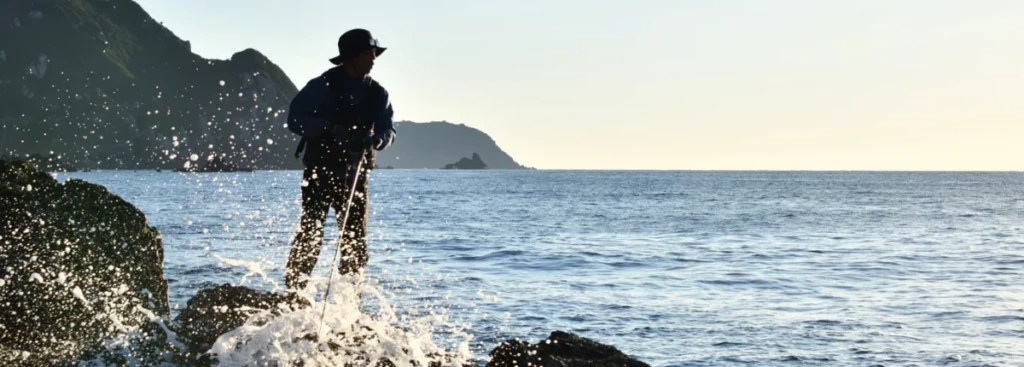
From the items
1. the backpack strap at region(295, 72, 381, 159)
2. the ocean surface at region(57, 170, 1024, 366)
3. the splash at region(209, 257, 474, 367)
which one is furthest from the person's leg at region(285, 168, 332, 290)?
the ocean surface at region(57, 170, 1024, 366)

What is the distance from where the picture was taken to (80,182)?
6992mm

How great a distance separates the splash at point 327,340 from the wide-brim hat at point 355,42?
5.05 ft

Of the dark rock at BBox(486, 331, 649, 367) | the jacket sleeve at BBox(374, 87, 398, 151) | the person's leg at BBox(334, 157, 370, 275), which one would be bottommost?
the dark rock at BBox(486, 331, 649, 367)

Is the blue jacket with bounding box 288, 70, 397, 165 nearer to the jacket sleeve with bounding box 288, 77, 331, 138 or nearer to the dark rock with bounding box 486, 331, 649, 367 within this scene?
the jacket sleeve with bounding box 288, 77, 331, 138

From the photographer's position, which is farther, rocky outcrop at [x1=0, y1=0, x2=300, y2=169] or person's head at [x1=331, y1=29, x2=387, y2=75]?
rocky outcrop at [x1=0, y1=0, x2=300, y2=169]

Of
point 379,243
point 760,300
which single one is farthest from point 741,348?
point 379,243

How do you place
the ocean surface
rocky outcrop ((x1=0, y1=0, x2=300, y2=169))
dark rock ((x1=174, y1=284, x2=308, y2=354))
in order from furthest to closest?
rocky outcrop ((x1=0, y1=0, x2=300, y2=169)) → the ocean surface → dark rock ((x1=174, y1=284, x2=308, y2=354))

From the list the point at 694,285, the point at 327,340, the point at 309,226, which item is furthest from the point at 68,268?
the point at 694,285

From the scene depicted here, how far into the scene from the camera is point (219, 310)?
6.54m

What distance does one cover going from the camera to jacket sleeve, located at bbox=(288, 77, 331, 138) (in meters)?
6.17

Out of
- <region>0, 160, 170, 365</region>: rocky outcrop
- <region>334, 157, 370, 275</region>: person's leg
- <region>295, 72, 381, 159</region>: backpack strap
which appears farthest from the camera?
<region>334, 157, 370, 275</region>: person's leg

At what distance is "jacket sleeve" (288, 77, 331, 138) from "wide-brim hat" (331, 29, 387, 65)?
259 millimetres

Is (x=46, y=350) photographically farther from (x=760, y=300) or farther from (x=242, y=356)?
(x=760, y=300)

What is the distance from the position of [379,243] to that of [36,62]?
184251 mm
